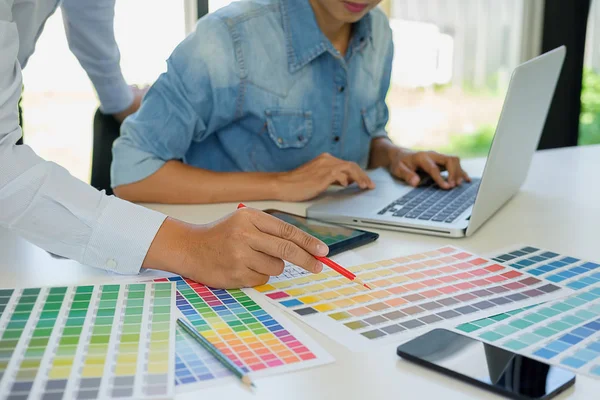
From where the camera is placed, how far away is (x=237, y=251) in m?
0.93

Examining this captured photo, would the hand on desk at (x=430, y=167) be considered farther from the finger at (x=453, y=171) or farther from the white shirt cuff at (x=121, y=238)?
the white shirt cuff at (x=121, y=238)

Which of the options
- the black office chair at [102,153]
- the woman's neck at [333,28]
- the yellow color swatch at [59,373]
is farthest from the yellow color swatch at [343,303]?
the black office chair at [102,153]

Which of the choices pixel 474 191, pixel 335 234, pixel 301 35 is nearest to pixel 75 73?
pixel 301 35

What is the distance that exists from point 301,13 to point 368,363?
997 millimetres

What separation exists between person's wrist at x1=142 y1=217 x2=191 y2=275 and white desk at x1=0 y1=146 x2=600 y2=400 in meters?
0.07

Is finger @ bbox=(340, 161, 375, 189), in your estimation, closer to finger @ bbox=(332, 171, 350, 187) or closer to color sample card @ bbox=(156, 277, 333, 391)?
finger @ bbox=(332, 171, 350, 187)

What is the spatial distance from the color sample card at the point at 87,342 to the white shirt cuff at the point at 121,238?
4 centimetres

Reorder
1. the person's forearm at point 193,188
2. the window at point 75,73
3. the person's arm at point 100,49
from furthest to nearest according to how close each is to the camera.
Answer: the window at point 75,73, the person's arm at point 100,49, the person's forearm at point 193,188

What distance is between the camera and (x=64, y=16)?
1715 millimetres

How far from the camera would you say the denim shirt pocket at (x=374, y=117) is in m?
1.76

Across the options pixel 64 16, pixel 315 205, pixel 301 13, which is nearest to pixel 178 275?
pixel 315 205

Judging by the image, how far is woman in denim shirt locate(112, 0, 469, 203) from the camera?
1.41 meters

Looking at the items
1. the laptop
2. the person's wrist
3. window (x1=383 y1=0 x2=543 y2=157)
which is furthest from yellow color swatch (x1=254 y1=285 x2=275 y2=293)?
window (x1=383 y1=0 x2=543 y2=157)

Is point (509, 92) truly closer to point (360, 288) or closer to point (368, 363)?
point (360, 288)
